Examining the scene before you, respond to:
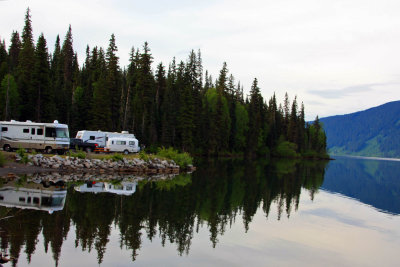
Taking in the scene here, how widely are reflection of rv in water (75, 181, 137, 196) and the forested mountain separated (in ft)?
106

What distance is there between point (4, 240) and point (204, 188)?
20354 mm

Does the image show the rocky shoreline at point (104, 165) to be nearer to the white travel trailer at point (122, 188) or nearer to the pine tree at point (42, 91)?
the white travel trailer at point (122, 188)

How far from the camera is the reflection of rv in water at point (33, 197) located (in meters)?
19.1

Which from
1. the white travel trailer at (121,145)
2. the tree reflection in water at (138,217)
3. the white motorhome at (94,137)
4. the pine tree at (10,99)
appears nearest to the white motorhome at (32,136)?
the white travel trailer at (121,145)

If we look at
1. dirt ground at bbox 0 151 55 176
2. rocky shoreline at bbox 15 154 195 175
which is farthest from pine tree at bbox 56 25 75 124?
dirt ground at bbox 0 151 55 176

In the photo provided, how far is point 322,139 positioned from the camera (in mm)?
151875

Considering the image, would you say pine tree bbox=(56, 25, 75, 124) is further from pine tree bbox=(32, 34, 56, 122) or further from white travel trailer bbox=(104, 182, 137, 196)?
white travel trailer bbox=(104, 182, 137, 196)

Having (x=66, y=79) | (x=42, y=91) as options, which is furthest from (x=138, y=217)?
(x=66, y=79)

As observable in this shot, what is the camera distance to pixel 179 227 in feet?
58.6

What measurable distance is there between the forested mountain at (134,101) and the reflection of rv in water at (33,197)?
3383cm

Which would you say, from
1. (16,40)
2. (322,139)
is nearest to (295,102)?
(322,139)

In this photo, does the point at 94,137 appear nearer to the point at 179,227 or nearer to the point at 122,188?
the point at 122,188

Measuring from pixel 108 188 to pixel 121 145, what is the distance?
20382 mm

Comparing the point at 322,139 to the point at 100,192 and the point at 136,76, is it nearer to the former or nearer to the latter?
the point at 136,76
